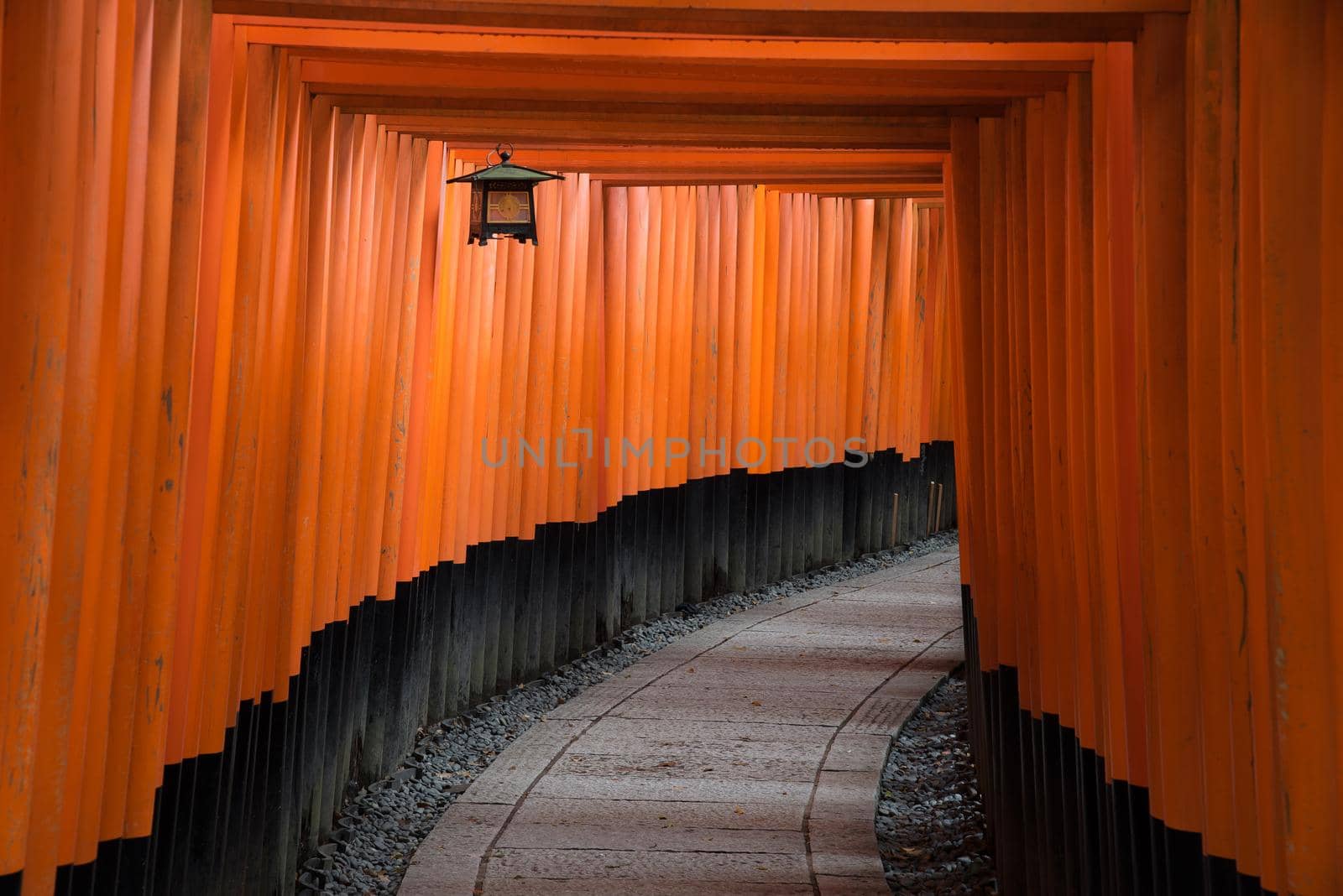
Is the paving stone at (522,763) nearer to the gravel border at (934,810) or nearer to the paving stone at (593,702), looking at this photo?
the paving stone at (593,702)

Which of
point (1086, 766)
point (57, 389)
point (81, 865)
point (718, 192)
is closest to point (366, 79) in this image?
point (57, 389)

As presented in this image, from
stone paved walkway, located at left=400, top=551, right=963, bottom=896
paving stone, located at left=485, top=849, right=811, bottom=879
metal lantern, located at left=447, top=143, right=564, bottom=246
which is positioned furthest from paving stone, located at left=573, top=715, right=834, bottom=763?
metal lantern, located at left=447, top=143, right=564, bottom=246

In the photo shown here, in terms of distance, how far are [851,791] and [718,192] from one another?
233 inches

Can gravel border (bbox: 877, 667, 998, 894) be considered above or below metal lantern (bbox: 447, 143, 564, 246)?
below

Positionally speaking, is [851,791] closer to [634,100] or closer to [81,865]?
[634,100]

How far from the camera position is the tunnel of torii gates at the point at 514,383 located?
9.49 feet

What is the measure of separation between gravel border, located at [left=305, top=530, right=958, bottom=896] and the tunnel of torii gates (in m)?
0.17

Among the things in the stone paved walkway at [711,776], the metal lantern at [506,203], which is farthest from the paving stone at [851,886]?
the metal lantern at [506,203]

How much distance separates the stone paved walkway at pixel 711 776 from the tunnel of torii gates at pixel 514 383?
66cm

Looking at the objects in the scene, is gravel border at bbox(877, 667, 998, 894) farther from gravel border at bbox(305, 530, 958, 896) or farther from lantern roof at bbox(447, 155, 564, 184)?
lantern roof at bbox(447, 155, 564, 184)

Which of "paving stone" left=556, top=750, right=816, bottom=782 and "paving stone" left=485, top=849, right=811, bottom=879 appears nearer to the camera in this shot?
"paving stone" left=485, top=849, right=811, bottom=879

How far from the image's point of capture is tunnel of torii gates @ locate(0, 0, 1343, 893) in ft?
9.49

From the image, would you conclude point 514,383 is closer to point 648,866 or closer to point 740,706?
point 740,706

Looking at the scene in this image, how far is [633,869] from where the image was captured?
588 cm
